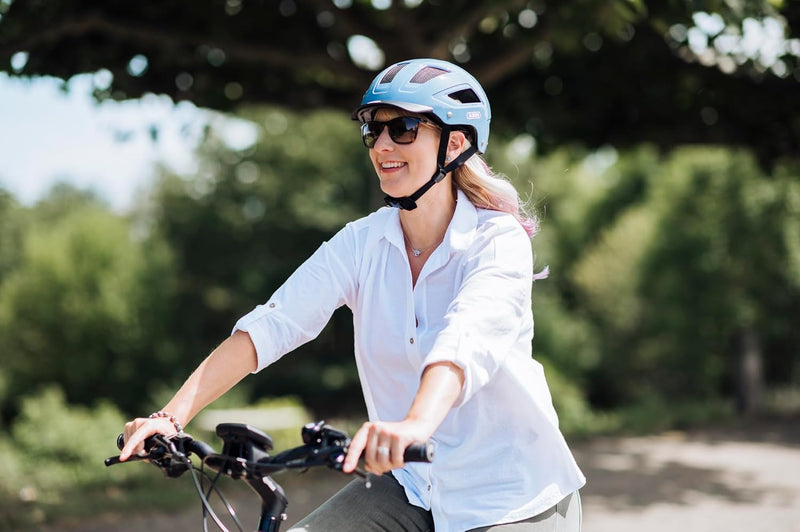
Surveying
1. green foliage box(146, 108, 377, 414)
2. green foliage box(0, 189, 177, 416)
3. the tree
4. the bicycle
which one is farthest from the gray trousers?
green foliage box(146, 108, 377, 414)

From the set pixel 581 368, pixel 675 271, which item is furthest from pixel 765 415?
pixel 581 368

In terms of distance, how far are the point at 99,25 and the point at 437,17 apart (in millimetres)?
2967

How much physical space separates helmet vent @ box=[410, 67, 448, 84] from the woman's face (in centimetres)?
11

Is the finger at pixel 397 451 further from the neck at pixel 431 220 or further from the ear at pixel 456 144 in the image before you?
the ear at pixel 456 144

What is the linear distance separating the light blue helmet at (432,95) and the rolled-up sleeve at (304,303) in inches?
16.6

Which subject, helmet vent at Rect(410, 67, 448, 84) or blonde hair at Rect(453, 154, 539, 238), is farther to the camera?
blonde hair at Rect(453, 154, 539, 238)

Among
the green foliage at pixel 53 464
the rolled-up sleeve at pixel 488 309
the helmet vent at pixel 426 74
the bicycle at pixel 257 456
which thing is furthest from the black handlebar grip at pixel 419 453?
the green foliage at pixel 53 464

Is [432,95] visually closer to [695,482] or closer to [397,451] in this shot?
[397,451]

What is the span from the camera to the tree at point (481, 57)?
7.17 meters

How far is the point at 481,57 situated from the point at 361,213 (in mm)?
20757

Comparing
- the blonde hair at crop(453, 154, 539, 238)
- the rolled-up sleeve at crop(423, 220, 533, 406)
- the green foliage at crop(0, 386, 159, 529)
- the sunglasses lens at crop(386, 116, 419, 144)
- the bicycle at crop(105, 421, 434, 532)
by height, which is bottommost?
the green foliage at crop(0, 386, 159, 529)

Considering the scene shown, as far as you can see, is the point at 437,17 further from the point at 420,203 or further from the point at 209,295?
the point at 209,295

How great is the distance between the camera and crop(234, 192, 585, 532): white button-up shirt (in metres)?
2.31

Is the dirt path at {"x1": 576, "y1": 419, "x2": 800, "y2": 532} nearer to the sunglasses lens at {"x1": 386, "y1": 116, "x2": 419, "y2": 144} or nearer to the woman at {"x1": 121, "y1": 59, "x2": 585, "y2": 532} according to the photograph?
the woman at {"x1": 121, "y1": 59, "x2": 585, "y2": 532}
